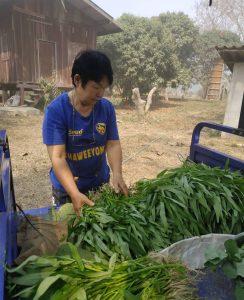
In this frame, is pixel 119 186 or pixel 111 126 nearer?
pixel 119 186

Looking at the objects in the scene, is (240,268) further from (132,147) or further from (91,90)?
(132,147)

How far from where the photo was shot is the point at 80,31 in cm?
1717

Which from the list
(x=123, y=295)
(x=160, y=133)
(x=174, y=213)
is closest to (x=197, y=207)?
(x=174, y=213)

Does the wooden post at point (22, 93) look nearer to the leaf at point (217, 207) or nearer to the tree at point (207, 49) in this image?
the leaf at point (217, 207)

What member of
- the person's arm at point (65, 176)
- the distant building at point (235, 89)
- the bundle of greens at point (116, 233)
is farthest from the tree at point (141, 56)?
the bundle of greens at point (116, 233)

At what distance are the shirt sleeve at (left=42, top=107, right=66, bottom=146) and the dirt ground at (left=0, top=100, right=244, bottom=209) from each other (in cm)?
157

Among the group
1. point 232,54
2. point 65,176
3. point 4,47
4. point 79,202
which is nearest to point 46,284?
point 79,202

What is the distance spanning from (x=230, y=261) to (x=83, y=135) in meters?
1.56

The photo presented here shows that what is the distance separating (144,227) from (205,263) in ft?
1.43

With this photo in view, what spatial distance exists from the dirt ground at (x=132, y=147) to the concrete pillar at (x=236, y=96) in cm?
68

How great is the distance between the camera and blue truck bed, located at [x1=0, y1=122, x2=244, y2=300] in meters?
1.31

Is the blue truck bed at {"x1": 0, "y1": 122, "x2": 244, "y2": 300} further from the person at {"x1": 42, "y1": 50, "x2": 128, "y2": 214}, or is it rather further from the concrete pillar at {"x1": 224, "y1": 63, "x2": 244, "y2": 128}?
the concrete pillar at {"x1": 224, "y1": 63, "x2": 244, "y2": 128}

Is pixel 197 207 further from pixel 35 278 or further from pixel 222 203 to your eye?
pixel 35 278

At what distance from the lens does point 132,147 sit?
31.1ft
